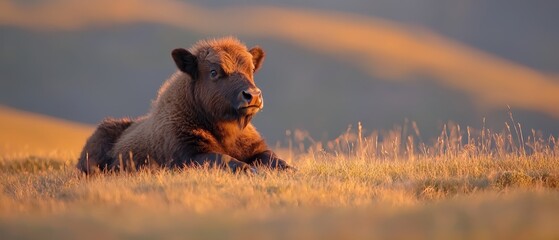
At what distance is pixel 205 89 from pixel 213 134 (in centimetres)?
81

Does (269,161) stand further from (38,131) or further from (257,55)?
(38,131)

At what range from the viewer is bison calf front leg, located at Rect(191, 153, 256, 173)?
41.9 feet

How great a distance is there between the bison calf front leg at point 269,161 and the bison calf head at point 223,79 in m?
0.63

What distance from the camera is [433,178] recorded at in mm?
12109

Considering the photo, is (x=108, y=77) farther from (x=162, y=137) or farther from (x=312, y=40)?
(x=162, y=137)

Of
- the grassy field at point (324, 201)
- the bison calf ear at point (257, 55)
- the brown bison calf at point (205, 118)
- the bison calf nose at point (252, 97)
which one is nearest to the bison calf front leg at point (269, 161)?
the brown bison calf at point (205, 118)

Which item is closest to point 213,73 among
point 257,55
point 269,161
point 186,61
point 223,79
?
point 223,79

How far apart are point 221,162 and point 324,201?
12.4ft

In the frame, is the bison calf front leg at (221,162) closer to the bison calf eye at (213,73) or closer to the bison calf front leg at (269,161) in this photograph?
the bison calf front leg at (269,161)

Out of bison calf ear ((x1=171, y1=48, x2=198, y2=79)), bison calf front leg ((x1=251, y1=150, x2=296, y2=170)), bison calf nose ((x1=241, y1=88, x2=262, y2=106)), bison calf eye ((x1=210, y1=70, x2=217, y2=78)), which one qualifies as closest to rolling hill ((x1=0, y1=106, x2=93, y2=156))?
bison calf ear ((x1=171, y1=48, x2=198, y2=79))

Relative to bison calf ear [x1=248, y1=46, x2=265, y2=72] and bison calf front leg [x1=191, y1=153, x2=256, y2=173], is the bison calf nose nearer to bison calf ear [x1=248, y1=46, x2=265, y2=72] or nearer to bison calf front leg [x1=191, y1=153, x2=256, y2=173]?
bison calf front leg [x1=191, y1=153, x2=256, y2=173]

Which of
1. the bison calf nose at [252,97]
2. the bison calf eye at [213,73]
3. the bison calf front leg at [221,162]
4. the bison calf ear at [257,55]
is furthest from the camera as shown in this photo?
the bison calf ear at [257,55]

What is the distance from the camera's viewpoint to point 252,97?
1332 centimetres

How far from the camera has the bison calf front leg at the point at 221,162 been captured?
12769 mm
